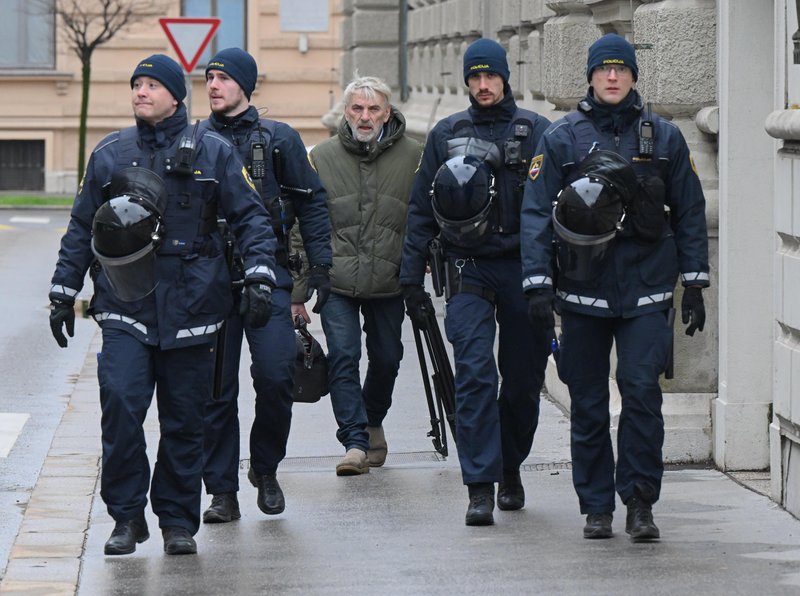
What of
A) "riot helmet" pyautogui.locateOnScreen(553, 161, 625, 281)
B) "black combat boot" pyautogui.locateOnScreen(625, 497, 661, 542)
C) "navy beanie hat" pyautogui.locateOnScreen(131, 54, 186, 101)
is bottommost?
"black combat boot" pyautogui.locateOnScreen(625, 497, 661, 542)

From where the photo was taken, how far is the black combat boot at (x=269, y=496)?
24.6ft

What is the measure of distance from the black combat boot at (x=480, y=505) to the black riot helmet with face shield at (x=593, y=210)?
98 cm

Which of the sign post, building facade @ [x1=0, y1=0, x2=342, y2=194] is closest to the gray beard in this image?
the sign post

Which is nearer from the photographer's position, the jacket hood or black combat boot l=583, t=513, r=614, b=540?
black combat boot l=583, t=513, r=614, b=540

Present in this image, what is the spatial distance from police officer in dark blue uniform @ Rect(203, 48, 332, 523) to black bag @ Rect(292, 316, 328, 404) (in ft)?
2.36

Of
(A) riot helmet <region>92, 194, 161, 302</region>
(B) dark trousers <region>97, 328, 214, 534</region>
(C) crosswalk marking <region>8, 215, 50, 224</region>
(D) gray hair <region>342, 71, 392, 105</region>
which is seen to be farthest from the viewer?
(C) crosswalk marking <region>8, 215, 50, 224</region>

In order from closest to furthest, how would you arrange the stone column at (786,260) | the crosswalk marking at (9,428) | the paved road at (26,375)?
1. the stone column at (786,260)
2. the paved road at (26,375)
3. the crosswalk marking at (9,428)

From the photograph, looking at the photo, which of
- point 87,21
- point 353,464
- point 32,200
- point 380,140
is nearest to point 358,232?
point 380,140

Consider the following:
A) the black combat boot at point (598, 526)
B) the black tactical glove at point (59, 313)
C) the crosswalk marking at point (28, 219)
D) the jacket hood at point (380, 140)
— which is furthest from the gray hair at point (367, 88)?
the crosswalk marking at point (28, 219)

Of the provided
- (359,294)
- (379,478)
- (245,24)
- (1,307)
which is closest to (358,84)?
(359,294)

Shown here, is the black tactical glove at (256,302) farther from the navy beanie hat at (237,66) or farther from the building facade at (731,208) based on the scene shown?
the building facade at (731,208)

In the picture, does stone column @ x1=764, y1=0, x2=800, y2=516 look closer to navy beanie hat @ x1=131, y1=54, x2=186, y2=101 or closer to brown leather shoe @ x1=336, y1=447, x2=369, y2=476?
brown leather shoe @ x1=336, y1=447, x2=369, y2=476

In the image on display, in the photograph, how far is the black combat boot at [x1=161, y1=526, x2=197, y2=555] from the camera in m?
6.70

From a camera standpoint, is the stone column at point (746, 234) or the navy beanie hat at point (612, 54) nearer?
the navy beanie hat at point (612, 54)
